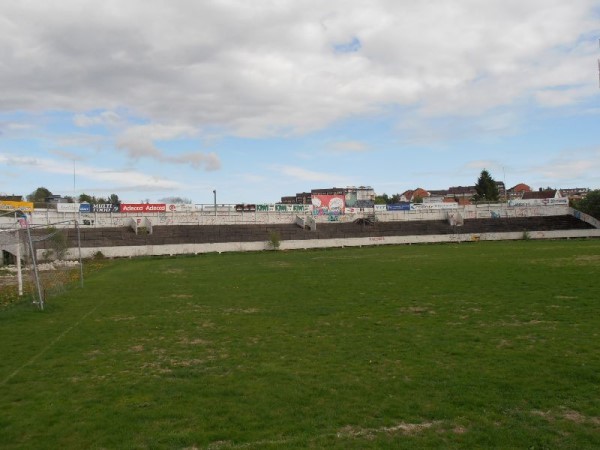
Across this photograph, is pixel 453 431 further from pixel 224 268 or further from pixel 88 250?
pixel 88 250

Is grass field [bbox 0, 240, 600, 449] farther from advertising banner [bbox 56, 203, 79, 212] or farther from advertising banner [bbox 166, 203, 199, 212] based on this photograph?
advertising banner [bbox 56, 203, 79, 212]

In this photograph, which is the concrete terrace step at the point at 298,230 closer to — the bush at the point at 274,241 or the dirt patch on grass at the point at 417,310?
the bush at the point at 274,241

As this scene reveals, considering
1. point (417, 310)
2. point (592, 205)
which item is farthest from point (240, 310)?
point (592, 205)

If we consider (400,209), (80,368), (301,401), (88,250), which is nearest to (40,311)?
(80,368)

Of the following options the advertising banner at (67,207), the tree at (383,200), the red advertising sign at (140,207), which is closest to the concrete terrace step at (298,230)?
the red advertising sign at (140,207)

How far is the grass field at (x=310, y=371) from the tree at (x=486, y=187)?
97757mm

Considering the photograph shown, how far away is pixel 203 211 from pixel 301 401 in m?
62.2

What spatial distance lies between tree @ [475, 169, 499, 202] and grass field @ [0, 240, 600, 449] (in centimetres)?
9776

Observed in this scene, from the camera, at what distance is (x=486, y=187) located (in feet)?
367

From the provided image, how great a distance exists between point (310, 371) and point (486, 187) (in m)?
112

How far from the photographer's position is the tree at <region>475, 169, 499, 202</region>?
365 feet

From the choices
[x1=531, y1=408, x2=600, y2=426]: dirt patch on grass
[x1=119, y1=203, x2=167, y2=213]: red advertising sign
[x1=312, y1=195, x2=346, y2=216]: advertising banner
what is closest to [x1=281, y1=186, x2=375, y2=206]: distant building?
[x1=312, y1=195, x2=346, y2=216]: advertising banner

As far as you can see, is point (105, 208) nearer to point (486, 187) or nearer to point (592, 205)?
point (592, 205)

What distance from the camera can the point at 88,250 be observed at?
156 ft
